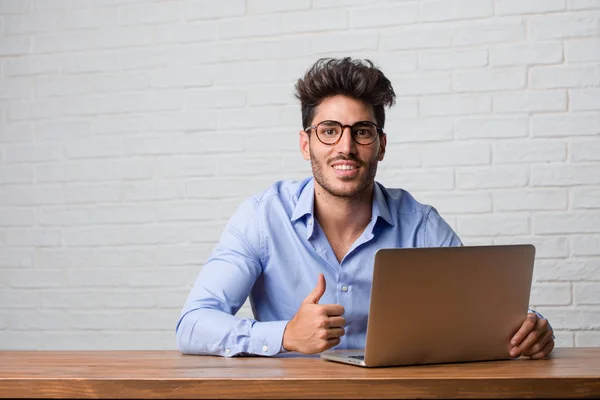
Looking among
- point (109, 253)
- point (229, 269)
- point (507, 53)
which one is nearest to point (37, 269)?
point (109, 253)

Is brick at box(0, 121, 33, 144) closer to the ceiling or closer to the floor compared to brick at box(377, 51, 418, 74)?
closer to the floor

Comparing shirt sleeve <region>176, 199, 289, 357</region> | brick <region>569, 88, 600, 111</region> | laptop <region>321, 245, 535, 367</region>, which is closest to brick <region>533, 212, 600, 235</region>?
brick <region>569, 88, 600, 111</region>

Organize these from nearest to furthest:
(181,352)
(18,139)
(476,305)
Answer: (476,305) → (181,352) → (18,139)

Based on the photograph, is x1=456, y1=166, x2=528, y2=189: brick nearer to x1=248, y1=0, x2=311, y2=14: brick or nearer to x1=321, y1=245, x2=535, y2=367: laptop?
x1=248, y1=0, x2=311, y2=14: brick

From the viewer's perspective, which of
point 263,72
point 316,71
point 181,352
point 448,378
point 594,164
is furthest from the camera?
point 263,72

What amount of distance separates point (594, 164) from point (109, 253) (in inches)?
75.3

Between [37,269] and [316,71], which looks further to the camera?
[37,269]

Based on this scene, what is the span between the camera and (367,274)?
236 cm

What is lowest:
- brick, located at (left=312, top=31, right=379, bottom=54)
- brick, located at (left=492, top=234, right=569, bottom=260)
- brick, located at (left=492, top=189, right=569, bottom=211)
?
brick, located at (left=492, top=234, right=569, bottom=260)

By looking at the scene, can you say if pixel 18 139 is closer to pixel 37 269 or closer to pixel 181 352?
pixel 37 269

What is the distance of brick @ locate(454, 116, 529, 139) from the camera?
122 inches

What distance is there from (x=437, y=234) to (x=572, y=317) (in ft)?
2.93

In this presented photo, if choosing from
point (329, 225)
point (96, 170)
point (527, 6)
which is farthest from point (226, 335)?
point (527, 6)

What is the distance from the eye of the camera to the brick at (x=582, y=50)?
120 inches
